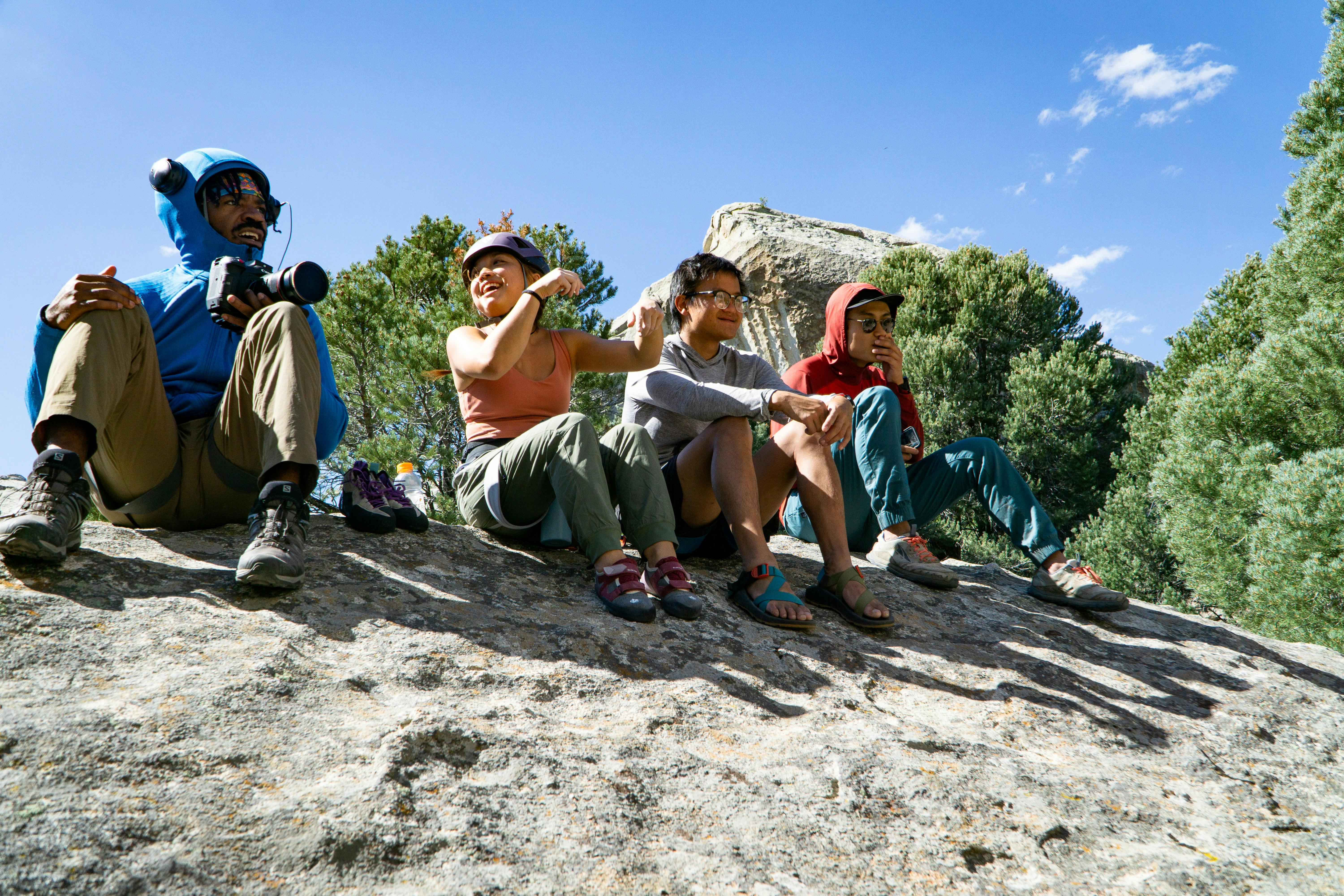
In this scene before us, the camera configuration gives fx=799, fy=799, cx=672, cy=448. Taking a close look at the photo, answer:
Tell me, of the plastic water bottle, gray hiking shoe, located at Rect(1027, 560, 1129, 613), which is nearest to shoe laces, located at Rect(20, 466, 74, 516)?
gray hiking shoe, located at Rect(1027, 560, 1129, 613)

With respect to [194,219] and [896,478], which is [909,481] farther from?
[194,219]

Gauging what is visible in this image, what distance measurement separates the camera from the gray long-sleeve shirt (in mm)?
2703

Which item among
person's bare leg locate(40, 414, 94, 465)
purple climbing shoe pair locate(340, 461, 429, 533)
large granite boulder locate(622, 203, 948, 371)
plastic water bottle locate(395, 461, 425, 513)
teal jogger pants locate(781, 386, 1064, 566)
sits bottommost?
plastic water bottle locate(395, 461, 425, 513)

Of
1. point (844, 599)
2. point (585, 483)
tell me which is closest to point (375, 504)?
point (585, 483)

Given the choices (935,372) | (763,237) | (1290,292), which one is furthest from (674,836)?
(763,237)

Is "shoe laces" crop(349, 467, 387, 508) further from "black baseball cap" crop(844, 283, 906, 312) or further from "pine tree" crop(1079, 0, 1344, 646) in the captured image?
"pine tree" crop(1079, 0, 1344, 646)

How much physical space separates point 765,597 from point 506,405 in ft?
3.65

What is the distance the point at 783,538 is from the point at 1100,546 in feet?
20.1

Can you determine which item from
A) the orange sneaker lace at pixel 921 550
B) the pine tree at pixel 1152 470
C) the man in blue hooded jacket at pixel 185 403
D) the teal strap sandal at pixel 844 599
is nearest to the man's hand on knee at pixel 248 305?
the man in blue hooded jacket at pixel 185 403

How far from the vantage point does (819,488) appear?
8.84ft

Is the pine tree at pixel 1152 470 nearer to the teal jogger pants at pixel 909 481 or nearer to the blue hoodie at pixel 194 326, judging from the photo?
the teal jogger pants at pixel 909 481

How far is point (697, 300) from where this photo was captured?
3.04 metres

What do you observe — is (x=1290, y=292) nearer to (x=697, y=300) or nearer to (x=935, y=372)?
(x=935, y=372)

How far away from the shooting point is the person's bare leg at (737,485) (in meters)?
2.60
